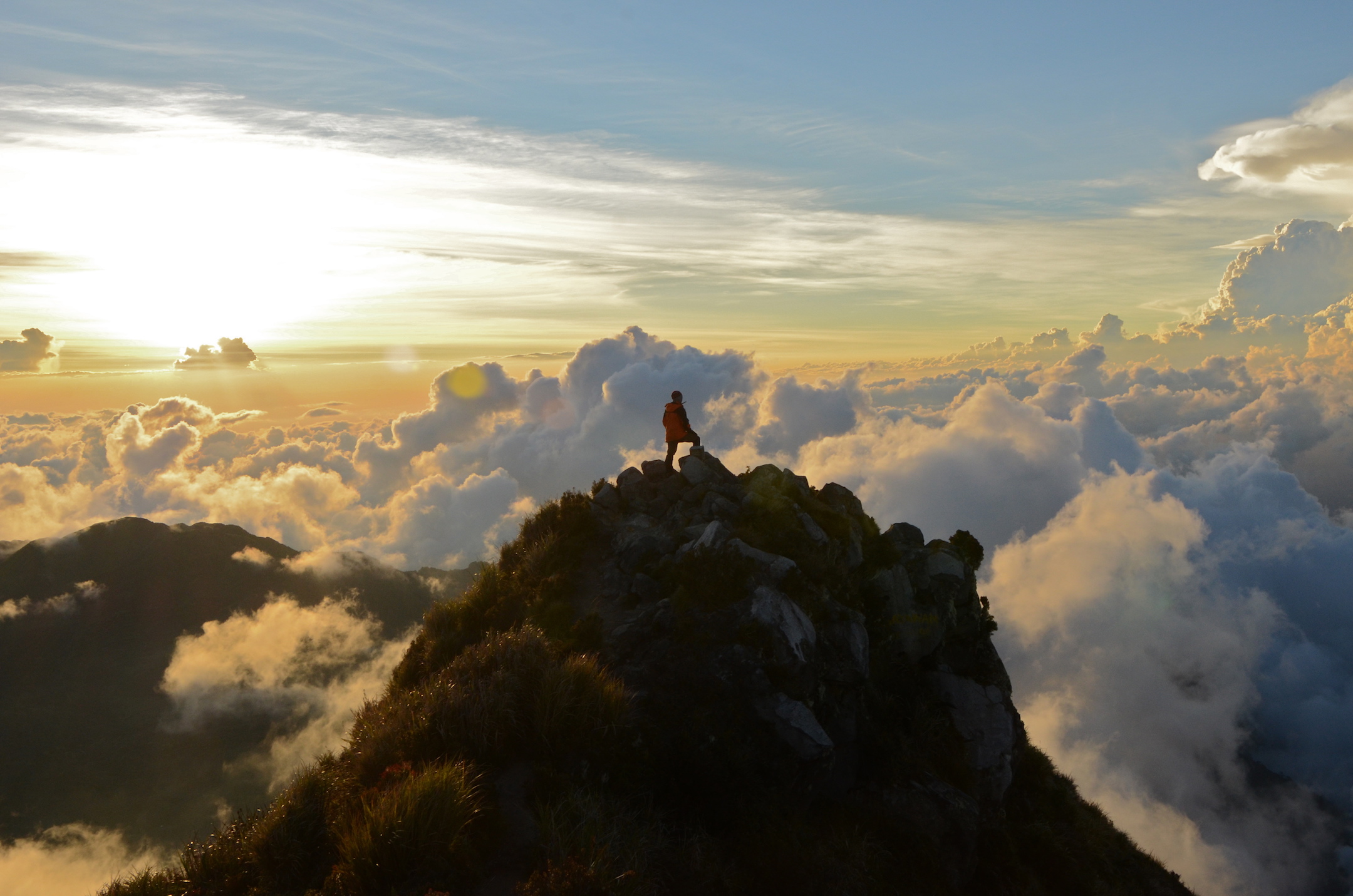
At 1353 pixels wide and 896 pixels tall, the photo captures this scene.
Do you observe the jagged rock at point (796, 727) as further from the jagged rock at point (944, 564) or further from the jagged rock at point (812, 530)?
the jagged rock at point (944, 564)

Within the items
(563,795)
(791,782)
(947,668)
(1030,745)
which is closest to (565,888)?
(563,795)

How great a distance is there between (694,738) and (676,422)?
1187 cm

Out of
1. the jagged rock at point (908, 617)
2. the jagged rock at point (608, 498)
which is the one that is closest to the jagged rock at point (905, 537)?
the jagged rock at point (908, 617)

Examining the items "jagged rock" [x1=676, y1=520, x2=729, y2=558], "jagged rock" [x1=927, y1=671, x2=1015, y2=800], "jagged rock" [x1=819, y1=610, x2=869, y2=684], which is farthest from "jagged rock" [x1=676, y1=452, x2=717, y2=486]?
"jagged rock" [x1=927, y1=671, x2=1015, y2=800]

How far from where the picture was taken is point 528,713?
11.9 meters

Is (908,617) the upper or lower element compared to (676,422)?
lower

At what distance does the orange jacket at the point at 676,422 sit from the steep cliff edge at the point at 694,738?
55.5 inches

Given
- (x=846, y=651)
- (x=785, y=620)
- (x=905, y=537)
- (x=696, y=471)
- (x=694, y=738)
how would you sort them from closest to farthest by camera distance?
(x=694, y=738)
(x=785, y=620)
(x=846, y=651)
(x=696, y=471)
(x=905, y=537)

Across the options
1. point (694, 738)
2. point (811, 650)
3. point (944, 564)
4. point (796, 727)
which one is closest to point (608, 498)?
point (811, 650)

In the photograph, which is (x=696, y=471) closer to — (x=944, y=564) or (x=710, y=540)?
(x=710, y=540)

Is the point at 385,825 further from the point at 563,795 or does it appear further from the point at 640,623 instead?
the point at 640,623

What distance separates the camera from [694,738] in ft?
42.1

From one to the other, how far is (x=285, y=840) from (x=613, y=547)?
11211 mm

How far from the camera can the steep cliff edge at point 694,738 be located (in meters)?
9.57
